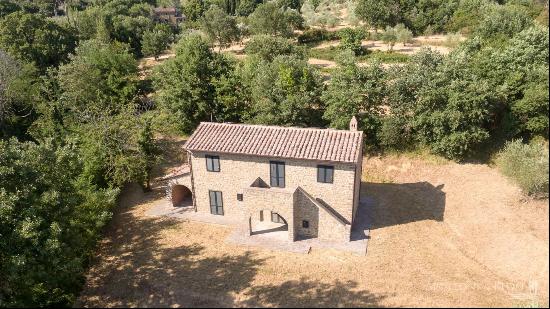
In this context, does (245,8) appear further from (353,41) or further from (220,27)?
(353,41)

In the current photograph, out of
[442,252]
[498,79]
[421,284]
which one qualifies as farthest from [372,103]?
[421,284]

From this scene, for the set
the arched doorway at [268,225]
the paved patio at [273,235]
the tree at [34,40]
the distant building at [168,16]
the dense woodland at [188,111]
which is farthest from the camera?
the distant building at [168,16]

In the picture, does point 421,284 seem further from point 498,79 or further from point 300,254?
point 498,79

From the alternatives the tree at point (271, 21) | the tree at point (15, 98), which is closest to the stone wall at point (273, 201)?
the tree at point (15, 98)

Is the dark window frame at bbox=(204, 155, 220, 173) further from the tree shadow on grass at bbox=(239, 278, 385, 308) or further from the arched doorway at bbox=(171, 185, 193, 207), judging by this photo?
the tree shadow on grass at bbox=(239, 278, 385, 308)

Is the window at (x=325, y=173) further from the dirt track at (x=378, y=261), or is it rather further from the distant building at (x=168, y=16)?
the distant building at (x=168, y=16)

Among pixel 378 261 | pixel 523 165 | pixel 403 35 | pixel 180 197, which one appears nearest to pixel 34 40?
pixel 180 197
